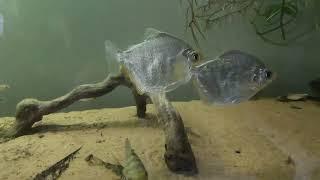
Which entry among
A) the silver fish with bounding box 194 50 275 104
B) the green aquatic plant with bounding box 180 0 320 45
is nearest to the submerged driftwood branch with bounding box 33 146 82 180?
the silver fish with bounding box 194 50 275 104

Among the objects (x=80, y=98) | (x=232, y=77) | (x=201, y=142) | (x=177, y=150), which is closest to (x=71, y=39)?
(x=80, y=98)

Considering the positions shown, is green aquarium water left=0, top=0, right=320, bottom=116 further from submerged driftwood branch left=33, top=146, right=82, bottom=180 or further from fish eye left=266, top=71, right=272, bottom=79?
fish eye left=266, top=71, right=272, bottom=79

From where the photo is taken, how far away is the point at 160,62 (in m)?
2.21

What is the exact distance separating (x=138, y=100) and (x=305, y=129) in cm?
118

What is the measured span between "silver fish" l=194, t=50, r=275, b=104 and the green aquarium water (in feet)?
3.97

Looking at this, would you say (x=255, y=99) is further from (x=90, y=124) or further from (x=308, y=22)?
(x=90, y=124)

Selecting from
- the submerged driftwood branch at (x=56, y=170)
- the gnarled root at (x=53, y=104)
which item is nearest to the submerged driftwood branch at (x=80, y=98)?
the gnarled root at (x=53, y=104)

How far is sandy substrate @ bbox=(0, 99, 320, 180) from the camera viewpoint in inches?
92.3

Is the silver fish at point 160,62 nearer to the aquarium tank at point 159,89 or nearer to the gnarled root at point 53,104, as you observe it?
the aquarium tank at point 159,89

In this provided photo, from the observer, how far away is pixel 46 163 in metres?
2.46

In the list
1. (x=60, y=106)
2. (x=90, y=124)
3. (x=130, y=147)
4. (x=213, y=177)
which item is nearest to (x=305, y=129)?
(x=213, y=177)

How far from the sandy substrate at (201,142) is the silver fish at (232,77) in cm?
46

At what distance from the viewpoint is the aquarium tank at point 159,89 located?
7.32 ft

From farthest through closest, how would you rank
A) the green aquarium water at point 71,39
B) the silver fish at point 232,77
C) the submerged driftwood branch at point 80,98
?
the green aquarium water at point 71,39 → the submerged driftwood branch at point 80,98 → the silver fish at point 232,77
